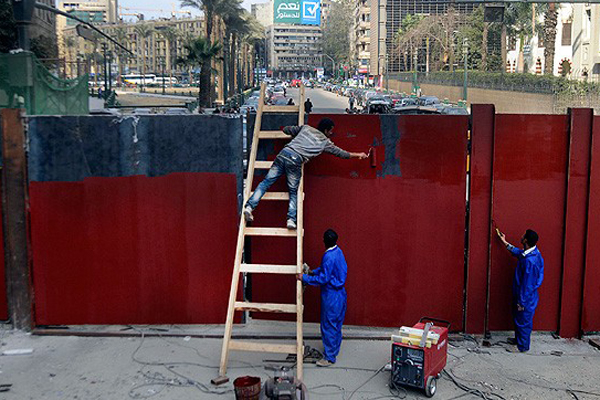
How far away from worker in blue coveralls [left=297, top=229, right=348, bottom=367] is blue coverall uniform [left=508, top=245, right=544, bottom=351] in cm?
203

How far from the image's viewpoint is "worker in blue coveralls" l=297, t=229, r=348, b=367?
7340mm

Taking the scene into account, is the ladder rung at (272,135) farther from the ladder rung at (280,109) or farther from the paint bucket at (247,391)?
the paint bucket at (247,391)

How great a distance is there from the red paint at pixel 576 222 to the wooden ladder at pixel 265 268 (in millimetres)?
3225

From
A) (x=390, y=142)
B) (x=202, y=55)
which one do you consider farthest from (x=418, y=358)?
(x=202, y=55)

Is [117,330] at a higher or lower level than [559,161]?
lower

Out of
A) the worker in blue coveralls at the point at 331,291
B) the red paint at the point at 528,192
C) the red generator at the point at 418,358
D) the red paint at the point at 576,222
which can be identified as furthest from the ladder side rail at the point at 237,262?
the red paint at the point at 576,222

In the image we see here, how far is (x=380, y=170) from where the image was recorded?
8.26 meters

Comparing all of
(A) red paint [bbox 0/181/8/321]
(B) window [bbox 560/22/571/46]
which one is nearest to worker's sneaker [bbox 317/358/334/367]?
(A) red paint [bbox 0/181/8/321]

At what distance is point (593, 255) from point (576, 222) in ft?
1.51

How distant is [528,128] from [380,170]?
182cm

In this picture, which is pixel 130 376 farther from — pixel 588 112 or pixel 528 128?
pixel 588 112

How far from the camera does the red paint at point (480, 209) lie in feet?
26.6

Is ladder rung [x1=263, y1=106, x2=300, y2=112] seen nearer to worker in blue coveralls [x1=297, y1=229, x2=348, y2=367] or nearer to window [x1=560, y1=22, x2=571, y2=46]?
worker in blue coveralls [x1=297, y1=229, x2=348, y2=367]

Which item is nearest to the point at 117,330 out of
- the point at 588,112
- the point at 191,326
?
the point at 191,326
